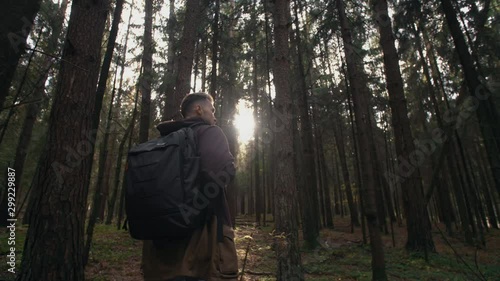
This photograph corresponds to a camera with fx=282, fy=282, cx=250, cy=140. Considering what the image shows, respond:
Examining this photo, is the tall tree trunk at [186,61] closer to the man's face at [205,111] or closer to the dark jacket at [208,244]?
the man's face at [205,111]

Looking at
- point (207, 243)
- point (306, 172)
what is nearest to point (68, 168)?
point (207, 243)

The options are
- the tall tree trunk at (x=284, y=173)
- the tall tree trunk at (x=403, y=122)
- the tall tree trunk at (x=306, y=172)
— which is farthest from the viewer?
the tall tree trunk at (x=306, y=172)

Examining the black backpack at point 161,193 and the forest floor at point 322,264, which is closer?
the black backpack at point 161,193

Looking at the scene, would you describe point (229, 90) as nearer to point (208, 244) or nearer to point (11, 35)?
point (11, 35)

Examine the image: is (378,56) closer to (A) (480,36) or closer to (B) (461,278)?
(A) (480,36)

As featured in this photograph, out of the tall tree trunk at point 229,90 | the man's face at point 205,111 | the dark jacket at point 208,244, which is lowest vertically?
the dark jacket at point 208,244

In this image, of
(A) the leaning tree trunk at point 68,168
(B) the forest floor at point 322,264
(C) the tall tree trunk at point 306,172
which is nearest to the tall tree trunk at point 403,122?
(B) the forest floor at point 322,264

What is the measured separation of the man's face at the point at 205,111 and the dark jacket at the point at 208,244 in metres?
0.24

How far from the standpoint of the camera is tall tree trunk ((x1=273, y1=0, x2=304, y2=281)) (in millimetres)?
5293

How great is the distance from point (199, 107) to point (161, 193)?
3.05 ft

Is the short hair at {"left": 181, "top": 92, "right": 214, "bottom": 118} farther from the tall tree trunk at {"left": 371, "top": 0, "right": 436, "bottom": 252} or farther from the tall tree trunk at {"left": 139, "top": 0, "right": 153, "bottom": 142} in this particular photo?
the tall tree trunk at {"left": 371, "top": 0, "right": 436, "bottom": 252}

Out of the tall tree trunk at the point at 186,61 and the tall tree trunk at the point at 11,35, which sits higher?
the tall tree trunk at the point at 186,61

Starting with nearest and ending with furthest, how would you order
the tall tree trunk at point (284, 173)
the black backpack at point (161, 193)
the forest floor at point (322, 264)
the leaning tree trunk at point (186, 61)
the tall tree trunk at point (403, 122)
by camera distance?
1. the black backpack at point (161, 193)
2. the tall tree trunk at point (284, 173)
3. the leaning tree trunk at point (186, 61)
4. the forest floor at point (322, 264)
5. the tall tree trunk at point (403, 122)

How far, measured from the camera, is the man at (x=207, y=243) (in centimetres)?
191
